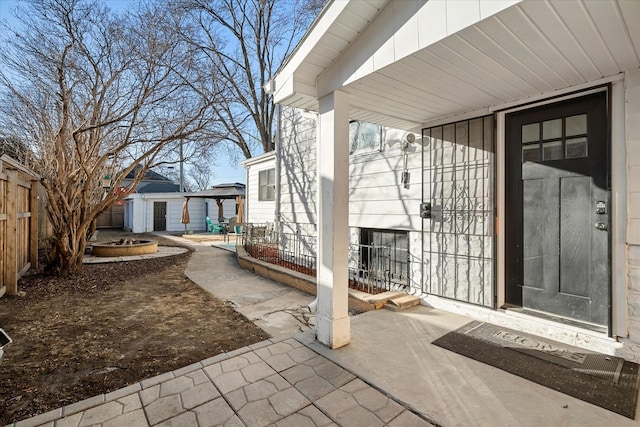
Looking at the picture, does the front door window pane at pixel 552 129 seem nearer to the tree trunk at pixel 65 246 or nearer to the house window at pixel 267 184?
the house window at pixel 267 184

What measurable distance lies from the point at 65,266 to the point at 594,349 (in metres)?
7.87

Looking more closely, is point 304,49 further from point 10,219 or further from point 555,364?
point 10,219

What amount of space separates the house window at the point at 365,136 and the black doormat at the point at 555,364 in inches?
113

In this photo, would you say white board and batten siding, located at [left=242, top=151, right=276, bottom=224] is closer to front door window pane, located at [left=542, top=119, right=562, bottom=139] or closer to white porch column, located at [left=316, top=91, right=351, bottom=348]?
white porch column, located at [left=316, top=91, right=351, bottom=348]

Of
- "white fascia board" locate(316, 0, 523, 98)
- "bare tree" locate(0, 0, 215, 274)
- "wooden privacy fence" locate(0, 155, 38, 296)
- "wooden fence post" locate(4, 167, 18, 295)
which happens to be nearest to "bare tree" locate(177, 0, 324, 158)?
"bare tree" locate(0, 0, 215, 274)

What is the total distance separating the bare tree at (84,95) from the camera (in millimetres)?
4875

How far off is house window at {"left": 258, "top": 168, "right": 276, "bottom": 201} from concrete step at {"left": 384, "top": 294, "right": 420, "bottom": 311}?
5.39 metres

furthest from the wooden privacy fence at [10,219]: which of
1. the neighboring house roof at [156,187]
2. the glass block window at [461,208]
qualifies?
the neighboring house roof at [156,187]

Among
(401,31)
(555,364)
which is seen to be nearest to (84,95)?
(401,31)

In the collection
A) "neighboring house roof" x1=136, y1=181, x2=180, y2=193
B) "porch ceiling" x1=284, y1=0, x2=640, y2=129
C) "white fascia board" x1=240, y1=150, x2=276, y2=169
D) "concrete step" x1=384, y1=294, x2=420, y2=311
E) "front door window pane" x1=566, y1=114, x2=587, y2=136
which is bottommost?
"concrete step" x1=384, y1=294, x2=420, y2=311

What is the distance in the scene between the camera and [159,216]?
17.7 meters

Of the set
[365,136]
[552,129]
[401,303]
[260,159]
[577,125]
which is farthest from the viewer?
[260,159]

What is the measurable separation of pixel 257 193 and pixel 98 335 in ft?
20.2

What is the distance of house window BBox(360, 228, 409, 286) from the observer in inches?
172
